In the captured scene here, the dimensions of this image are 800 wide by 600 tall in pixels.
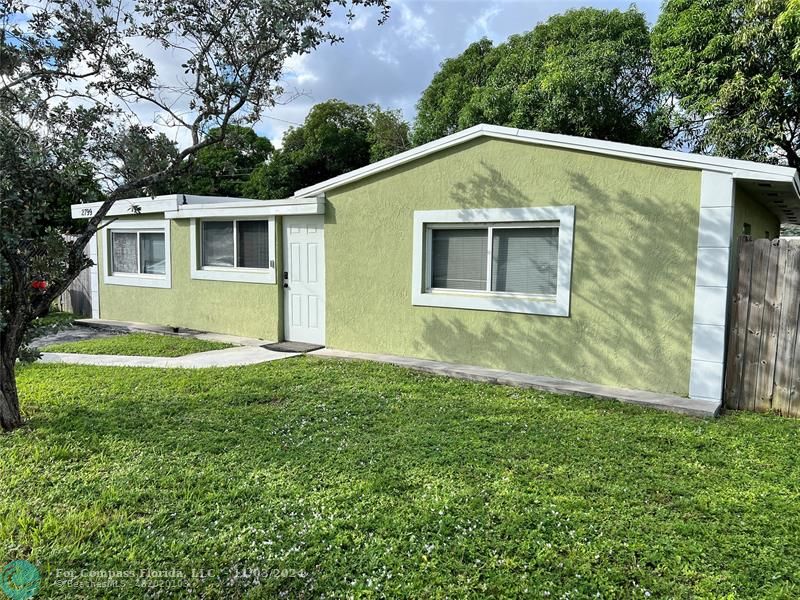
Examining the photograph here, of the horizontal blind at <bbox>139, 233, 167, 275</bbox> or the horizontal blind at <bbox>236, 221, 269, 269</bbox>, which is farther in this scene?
the horizontal blind at <bbox>139, 233, 167, 275</bbox>

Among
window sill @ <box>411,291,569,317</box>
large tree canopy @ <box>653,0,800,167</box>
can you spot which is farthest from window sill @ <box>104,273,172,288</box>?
large tree canopy @ <box>653,0,800,167</box>

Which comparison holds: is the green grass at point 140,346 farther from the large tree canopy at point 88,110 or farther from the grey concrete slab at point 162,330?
the large tree canopy at point 88,110

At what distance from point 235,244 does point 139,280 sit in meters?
3.36

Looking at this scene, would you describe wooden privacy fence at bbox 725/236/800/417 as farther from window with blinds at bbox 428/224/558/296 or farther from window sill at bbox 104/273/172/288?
window sill at bbox 104/273/172/288

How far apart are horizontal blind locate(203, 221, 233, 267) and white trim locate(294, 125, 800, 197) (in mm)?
3227

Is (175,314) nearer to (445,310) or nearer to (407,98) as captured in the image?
(445,310)

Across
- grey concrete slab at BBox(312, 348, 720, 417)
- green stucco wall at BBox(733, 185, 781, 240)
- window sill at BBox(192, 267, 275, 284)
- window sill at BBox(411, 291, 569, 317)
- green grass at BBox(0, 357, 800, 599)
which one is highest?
green stucco wall at BBox(733, 185, 781, 240)

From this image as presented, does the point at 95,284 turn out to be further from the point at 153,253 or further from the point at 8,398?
the point at 8,398

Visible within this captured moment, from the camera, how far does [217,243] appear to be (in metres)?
10.9

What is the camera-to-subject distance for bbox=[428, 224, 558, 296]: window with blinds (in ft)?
23.9

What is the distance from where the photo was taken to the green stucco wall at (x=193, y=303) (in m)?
10.1

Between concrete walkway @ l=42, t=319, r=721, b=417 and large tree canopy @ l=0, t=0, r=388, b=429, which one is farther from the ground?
large tree canopy @ l=0, t=0, r=388, b=429

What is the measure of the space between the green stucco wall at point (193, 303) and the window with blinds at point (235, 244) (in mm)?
410

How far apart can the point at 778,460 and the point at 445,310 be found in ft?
14.7
